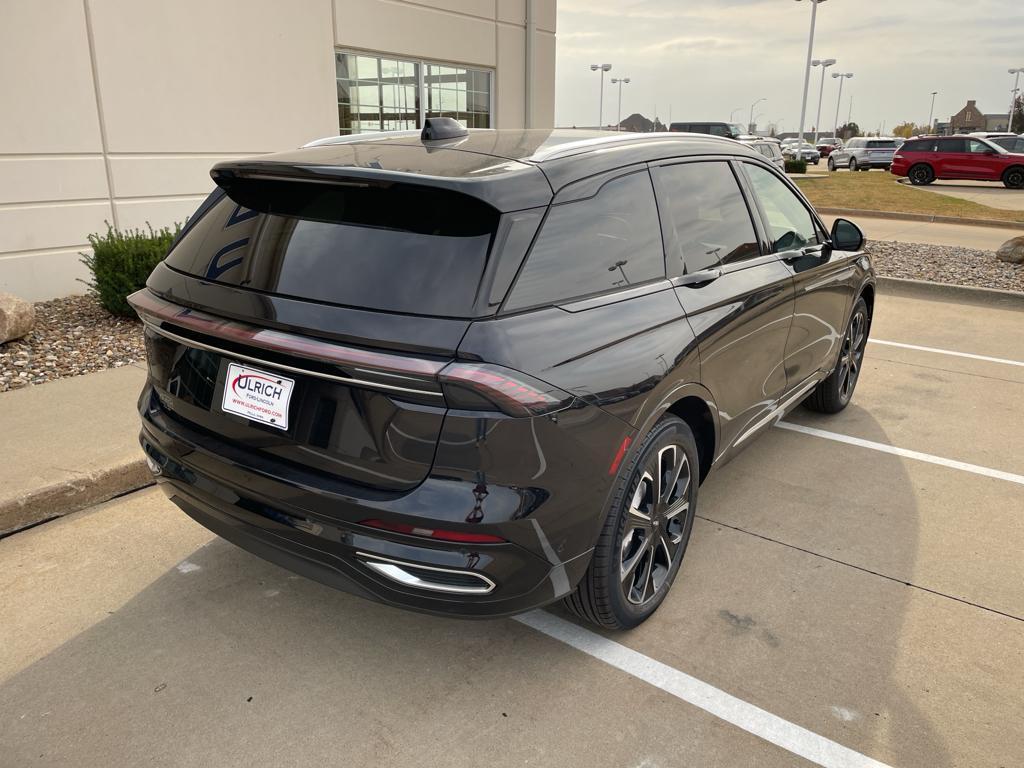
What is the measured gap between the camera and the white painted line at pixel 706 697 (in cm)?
232

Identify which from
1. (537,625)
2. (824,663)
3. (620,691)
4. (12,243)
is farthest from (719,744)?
(12,243)

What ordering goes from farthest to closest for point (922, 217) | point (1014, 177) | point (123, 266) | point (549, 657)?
point (1014, 177) < point (922, 217) < point (123, 266) < point (549, 657)

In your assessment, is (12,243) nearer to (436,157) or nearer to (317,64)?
(317,64)

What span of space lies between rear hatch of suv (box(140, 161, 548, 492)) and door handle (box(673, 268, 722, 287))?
101 cm

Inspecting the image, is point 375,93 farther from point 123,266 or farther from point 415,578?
point 415,578

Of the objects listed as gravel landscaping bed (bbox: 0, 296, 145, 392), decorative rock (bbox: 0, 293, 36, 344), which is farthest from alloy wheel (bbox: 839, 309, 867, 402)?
decorative rock (bbox: 0, 293, 36, 344)

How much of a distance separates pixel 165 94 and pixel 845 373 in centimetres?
708

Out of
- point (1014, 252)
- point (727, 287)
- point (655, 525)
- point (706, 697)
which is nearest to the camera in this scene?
point (706, 697)

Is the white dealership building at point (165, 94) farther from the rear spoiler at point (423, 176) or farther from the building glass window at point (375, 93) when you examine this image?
the rear spoiler at point (423, 176)

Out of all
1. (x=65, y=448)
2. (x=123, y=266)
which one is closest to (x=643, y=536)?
(x=65, y=448)

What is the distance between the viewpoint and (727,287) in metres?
3.25

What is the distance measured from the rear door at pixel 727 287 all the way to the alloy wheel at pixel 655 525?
0.38m

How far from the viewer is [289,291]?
2328 mm

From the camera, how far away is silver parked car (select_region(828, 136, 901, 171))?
122 ft
